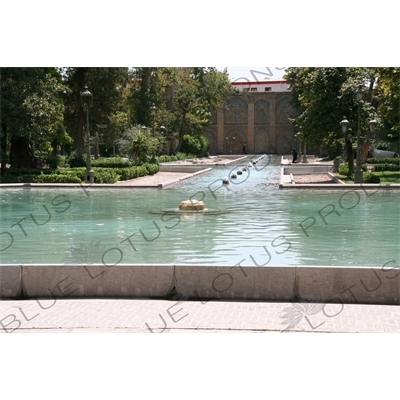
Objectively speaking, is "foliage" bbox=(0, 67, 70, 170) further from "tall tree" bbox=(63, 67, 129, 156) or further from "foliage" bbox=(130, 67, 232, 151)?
"foliage" bbox=(130, 67, 232, 151)

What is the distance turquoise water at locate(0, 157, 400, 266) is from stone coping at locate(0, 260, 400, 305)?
2.76 m

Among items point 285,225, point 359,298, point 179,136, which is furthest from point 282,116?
point 359,298

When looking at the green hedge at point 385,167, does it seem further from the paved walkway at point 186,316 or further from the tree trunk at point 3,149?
the paved walkway at point 186,316

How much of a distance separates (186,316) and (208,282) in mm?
816

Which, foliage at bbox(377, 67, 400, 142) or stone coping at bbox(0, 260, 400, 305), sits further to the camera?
foliage at bbox(377, 67, 400, 142)

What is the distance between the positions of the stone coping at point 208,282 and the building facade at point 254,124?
228ft

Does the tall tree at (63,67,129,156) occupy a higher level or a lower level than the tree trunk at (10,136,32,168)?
higher

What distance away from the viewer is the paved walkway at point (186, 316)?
6.00 metres

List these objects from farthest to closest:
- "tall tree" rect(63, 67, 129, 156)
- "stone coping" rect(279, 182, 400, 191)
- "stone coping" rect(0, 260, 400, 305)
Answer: "tall tree" rect(63, 67, 129, 156), "stone coping" rect(279, 182, 400, 191), "stone coping" rect(0, 260, 400, 305)

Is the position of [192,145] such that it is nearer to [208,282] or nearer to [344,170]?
[344,170]

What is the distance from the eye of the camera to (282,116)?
76.3 meters

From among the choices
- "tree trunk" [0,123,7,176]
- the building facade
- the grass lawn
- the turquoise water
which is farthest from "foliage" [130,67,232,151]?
the turquoise water

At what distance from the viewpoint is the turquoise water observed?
35.4ft

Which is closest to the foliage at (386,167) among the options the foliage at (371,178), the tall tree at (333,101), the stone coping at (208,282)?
the tall tree at (333,101)
